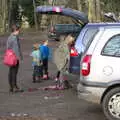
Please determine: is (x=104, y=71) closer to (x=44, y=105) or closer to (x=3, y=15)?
(x=44, y=105)

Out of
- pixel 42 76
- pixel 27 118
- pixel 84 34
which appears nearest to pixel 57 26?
pixel 42 76

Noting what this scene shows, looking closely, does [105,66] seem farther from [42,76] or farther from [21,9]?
[21,9]

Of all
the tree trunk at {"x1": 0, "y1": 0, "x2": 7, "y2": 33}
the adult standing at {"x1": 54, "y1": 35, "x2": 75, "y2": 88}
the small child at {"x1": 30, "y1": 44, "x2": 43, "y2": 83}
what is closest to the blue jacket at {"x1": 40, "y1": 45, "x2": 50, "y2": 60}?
the small child at {"x1": 30, "y1": 44, "x2": 43, "y2": 83}

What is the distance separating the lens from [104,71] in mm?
9953

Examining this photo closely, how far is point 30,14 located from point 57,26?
3537 cm

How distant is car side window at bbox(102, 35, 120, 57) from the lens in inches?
396

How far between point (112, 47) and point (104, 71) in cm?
50

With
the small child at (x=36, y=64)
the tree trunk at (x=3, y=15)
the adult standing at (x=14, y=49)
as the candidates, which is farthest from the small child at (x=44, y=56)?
the tree trunk at (x=3, y=15)

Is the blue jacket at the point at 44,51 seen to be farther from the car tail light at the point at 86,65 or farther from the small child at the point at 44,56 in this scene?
the car tail light at the point at 86,65

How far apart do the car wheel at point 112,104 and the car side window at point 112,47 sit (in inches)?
25.6

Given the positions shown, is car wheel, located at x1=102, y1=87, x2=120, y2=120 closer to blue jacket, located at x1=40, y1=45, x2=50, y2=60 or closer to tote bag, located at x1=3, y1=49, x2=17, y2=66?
tote bag, located at x1=3, y1=49, x2=17, y2=66

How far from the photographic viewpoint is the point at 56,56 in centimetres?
1455

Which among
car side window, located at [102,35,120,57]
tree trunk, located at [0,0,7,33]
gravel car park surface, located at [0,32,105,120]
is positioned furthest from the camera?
tree trunk, located at [0,0,7,33]

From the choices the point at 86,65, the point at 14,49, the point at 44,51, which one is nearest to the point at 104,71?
the point at 86,65
